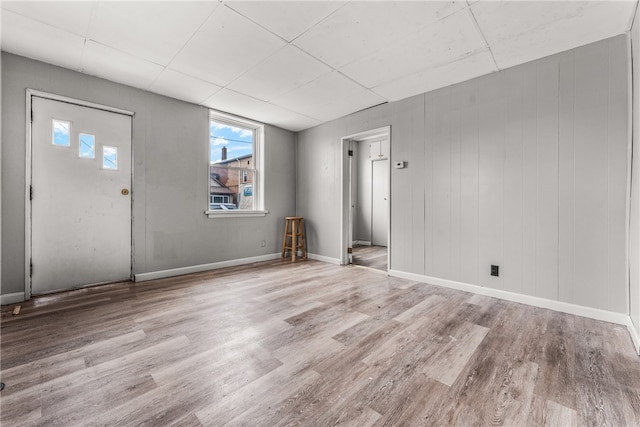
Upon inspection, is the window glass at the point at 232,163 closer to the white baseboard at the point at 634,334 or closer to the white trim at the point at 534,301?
the white trim at the point at 534,301

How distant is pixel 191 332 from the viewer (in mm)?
2068

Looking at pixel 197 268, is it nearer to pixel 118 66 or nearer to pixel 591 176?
pixel 118 66

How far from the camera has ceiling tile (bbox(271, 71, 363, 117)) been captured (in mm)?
3193

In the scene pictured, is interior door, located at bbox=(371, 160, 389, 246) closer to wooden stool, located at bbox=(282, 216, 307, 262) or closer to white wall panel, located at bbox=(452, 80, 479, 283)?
wooden stool, located at bbox=(282, 216, 307, 262)

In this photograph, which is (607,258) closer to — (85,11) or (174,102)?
(85,11)

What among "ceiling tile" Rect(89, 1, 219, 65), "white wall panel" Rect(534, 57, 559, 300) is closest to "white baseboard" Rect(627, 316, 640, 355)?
"white wall panel" Rect(534, 57, 559, 300)

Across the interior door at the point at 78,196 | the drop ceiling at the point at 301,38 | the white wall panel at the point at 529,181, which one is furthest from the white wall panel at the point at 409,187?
the interior door at the point at 78,196

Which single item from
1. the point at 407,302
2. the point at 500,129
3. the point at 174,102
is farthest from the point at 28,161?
the point at 500,129

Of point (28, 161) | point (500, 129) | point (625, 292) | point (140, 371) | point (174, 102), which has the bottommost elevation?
point (140, 371)

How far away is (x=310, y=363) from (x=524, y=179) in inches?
109

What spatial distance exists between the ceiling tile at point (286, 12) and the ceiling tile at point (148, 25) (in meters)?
0.26

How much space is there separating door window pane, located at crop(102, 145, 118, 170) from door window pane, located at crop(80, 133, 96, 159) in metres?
0.10

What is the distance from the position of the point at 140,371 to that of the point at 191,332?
50 cm

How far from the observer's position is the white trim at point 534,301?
2.26 meters
